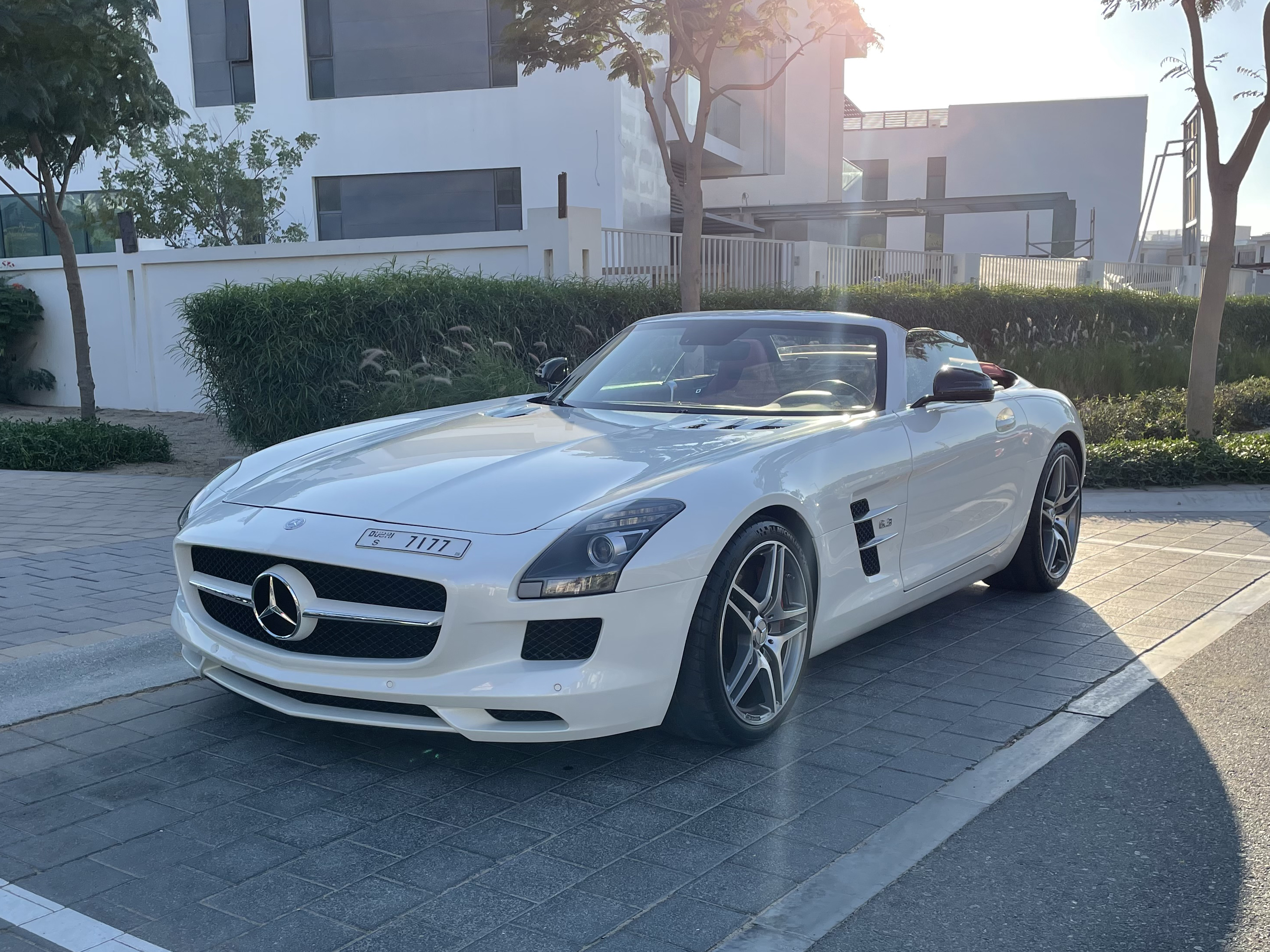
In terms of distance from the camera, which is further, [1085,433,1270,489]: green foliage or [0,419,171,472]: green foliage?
[0,419,171,472]: green foliage

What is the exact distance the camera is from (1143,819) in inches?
129

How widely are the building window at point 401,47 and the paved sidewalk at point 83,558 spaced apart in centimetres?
1308

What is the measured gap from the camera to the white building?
50094 mm

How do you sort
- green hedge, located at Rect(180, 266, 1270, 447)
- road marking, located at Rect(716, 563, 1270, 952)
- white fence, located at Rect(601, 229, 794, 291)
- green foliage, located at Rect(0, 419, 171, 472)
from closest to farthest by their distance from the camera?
1. road marking, located at Rect(716, 563, 1270, 952)
2. green hedge, located at Rect(180, 266, 1270, 447)
3. green foliage, located at Rect(0, 419, 171, 472)
4. white fence, located at Rect(601, 229, 794, 291)

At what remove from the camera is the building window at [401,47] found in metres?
20.3

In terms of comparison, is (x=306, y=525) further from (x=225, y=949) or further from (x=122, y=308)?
(x=122, y=308)

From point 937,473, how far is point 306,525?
2.53m

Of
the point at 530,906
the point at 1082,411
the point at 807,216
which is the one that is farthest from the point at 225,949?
the point at 807,216

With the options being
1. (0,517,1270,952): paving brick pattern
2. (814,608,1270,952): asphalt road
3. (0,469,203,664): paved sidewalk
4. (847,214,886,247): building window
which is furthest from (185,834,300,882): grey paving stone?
(847,214,886,247): building window

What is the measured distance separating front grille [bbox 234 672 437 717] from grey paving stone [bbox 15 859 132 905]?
28.0 inches

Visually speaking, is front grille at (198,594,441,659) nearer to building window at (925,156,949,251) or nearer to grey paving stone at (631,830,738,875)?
grey paving stone at (631,830,738,875)

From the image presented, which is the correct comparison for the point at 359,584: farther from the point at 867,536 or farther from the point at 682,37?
the point at 682,37

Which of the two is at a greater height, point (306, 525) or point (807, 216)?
point (807, 216)

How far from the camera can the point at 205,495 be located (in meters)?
4.23
